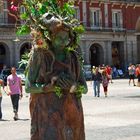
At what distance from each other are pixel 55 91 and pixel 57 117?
0.99ft

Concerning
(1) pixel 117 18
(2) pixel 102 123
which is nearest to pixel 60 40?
(2) pixel 102 123

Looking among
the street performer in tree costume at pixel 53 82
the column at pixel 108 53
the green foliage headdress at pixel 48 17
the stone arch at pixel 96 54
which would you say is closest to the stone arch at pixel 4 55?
the stone arch at pixel 96 54

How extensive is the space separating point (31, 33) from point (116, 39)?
186ft

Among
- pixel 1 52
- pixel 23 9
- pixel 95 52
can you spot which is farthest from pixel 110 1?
pixel 23 9

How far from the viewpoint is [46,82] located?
6289mm

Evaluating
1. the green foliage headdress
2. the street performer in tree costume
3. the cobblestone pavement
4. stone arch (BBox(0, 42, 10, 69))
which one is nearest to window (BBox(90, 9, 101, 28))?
stone arch (BBox(0, 42, 10, 69))

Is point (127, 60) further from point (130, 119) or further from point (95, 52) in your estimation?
point (130, 119)

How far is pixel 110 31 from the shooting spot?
2421 inches

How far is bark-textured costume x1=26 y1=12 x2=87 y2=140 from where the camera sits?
6.21 meters

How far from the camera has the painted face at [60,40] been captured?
20.6 ft

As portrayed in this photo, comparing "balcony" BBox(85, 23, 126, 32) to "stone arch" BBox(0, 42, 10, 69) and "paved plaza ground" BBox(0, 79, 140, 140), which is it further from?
"paved plaza ground" BBox(0, 79, 140, 140)

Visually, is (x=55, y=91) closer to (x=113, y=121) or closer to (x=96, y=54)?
(x=113, y=121)

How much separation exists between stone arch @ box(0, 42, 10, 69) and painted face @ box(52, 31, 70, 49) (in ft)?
154

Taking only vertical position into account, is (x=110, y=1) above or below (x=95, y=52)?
above
